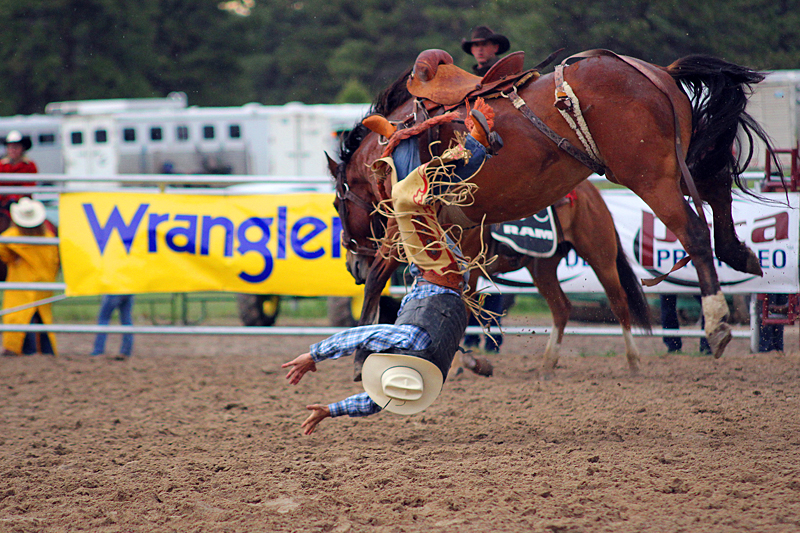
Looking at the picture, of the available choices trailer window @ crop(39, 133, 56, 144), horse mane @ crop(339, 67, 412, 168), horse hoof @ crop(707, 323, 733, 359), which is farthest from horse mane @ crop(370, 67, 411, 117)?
trailer window @ crop(39, 133, 56, 144)

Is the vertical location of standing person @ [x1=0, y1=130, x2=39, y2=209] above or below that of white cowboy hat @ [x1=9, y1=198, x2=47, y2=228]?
above

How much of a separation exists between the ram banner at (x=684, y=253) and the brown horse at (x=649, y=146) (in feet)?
6.56

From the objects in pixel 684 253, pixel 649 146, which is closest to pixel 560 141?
pixel 649 146

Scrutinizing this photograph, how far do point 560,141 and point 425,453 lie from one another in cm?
164

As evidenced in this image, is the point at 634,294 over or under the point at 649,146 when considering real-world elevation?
under

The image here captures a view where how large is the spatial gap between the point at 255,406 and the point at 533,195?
2423mm

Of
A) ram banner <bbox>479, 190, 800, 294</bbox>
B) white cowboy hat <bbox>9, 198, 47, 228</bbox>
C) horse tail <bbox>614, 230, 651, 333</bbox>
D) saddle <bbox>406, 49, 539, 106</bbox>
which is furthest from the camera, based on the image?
white cowboy hat <bbox>9, 198, 47, 228</bbox>

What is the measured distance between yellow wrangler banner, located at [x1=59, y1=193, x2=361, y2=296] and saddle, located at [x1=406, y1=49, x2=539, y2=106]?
2.50 m

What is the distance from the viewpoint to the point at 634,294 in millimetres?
5441

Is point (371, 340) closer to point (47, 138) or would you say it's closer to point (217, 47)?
point (47, 138)

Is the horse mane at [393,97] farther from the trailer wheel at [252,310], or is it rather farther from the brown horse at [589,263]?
the trailer wheel at [252,310]

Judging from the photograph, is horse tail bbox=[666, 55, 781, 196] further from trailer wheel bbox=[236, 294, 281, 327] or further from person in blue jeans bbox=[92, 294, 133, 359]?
trailer wheel bbox=[236, 294, 281, 327]

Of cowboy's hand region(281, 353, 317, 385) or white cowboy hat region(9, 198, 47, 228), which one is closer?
cowboy's hand region(281, 353, 317, 385)

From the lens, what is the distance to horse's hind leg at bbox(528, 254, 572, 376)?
5326mm
